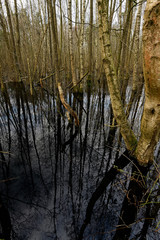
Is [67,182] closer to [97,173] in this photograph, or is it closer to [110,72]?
[97,173]

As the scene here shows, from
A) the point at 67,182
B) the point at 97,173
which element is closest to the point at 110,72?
the point at 97,173

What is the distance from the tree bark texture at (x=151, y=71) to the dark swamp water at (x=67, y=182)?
0.51 metres

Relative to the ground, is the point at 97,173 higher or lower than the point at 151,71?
lower

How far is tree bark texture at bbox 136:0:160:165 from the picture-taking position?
1.34 meters

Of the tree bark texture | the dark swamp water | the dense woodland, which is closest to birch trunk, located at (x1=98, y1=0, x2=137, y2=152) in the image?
the dense woodland

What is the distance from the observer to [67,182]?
2.28m

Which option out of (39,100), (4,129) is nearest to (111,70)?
(4,129)

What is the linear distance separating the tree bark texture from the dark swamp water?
1.68ft

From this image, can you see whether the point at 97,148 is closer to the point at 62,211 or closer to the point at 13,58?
the point at 62,211

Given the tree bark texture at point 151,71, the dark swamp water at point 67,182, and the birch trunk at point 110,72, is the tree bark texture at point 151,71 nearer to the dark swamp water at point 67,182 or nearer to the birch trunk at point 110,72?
the birch trunk at point 110,72

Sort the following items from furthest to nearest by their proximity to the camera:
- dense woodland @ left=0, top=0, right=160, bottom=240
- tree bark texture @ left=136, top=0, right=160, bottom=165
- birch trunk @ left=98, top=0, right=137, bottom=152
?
birch trunk @ left=98, top=0, right=137, bottom=152 → dense woodland @ left=0, top=0, right=160, bottom=240 → tree bark texture @ left=136, top=0, right=160, bottom=165

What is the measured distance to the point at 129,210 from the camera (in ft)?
5.97

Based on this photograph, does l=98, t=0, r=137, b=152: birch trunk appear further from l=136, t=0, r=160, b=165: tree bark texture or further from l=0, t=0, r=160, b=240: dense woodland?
l=136, t=0, r=160, b=165: tree bark texture

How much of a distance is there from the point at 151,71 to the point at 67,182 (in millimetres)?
2130
